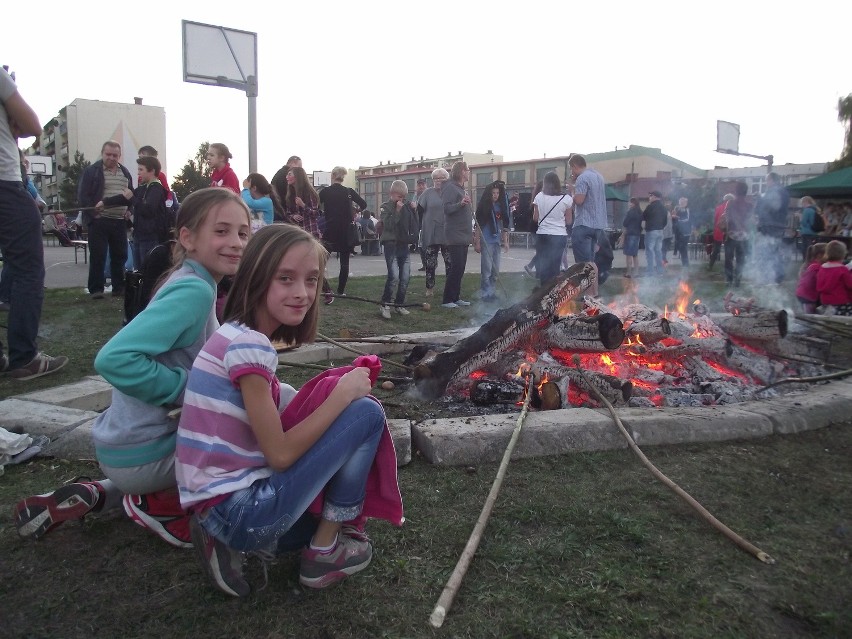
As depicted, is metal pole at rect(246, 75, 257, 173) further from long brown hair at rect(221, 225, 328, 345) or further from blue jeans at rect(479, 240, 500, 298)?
long brown hair at rect(221, 225, 328, 345)

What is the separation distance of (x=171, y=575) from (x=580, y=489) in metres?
1.76

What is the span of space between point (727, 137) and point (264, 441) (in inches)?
762

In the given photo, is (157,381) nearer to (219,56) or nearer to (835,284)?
(219,56)

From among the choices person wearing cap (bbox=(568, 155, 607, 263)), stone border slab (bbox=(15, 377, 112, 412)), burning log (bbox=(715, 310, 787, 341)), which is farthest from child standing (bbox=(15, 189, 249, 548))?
person wearing cap (bbox=(568, 155, 607, 263))

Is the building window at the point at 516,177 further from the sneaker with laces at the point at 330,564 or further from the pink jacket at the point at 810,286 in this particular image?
the sneaker with laces at the point at 330,564

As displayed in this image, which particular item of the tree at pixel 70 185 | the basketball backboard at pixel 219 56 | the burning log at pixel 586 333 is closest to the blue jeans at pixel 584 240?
the burning log at pixel 586 333

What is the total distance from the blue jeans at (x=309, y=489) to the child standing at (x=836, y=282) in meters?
7.24

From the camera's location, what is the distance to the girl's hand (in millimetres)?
1959

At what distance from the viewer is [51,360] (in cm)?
455

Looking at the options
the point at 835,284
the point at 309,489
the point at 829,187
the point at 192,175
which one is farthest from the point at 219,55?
the point at 192,175

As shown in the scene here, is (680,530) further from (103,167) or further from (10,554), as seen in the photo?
(103,167)

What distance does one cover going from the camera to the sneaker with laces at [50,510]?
2324 millimetres

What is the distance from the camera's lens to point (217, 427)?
191cm

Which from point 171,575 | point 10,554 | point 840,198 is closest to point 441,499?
point 171,575
